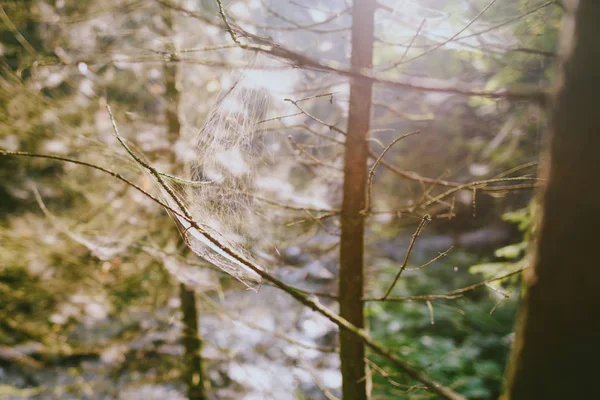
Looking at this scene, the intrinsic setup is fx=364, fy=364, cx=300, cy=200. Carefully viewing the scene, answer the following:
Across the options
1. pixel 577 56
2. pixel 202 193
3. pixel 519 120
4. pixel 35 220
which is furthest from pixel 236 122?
pixel 35 220

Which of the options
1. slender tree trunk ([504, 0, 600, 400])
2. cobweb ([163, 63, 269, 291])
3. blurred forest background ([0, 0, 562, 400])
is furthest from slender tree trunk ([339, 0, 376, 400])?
slender tree trunk ([504, 0, 600, 400])

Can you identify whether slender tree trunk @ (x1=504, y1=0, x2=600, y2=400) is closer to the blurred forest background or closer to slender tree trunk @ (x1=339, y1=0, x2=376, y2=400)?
the blurred forest background

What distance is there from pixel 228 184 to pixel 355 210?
886 millimetres

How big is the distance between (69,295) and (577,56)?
233 inches

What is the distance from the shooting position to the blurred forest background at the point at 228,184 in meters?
2.36

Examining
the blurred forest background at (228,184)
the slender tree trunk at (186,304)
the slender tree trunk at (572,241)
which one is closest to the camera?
the slender tree trunk at (572,241)

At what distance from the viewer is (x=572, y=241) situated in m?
0.87

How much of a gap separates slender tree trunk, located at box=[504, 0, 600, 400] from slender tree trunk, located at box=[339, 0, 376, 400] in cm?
149

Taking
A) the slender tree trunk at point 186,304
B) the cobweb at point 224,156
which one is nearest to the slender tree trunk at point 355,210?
the cobweb at point 224,156

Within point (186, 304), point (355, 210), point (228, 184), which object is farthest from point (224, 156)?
point (186, 304)

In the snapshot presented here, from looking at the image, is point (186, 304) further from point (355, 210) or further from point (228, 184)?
point (355, 210)

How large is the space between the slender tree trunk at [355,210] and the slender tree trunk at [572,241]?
58.7 inches

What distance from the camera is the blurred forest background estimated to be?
7.73 feet

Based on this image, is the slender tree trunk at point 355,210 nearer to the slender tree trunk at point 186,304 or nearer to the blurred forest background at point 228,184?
the blurred forest background at point 228,184
